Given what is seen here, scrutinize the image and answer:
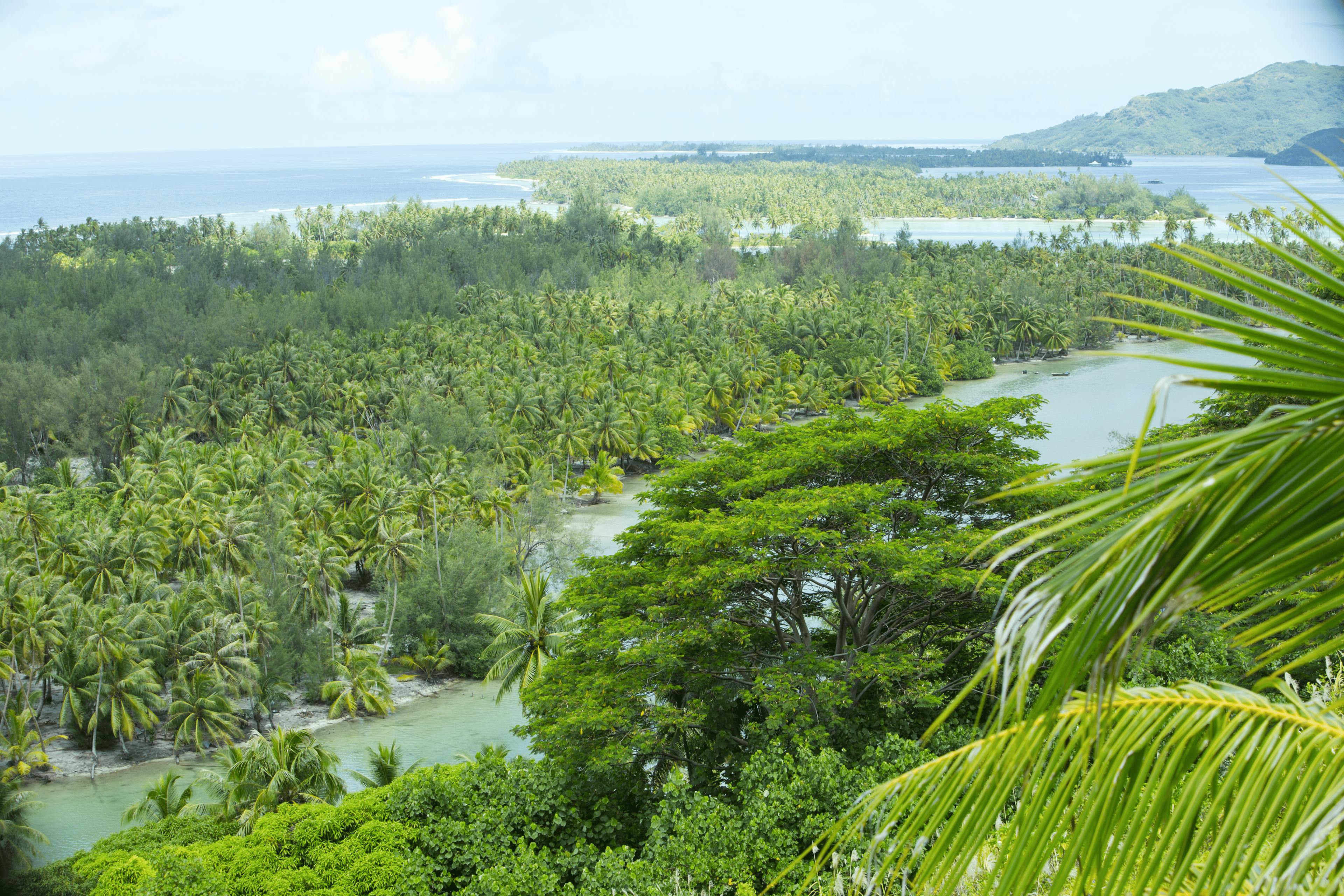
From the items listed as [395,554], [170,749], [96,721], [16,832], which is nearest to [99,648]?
[96,721]

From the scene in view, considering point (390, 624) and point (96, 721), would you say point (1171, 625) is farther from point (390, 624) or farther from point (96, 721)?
point (390, 624)

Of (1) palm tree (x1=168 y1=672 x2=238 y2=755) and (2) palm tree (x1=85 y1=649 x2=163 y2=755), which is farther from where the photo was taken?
(1) palm tree (x1=168 y1=672 x2=238 y2=755)

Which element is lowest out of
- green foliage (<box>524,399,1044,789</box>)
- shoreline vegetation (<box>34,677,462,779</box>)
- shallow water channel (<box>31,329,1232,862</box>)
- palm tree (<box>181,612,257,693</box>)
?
shoreline vegetation (<box>34,677,462,779</box>)

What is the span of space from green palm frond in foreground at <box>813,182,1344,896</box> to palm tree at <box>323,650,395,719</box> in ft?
103

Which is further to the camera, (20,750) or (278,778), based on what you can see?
(20,750)

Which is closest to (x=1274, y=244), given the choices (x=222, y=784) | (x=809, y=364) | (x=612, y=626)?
(x=612, y=626)

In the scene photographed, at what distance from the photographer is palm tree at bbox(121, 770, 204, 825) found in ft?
76.8

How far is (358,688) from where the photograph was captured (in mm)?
31297

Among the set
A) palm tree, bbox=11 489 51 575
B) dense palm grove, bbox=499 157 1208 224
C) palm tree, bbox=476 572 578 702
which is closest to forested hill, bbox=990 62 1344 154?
dense palm grove, bbox=499 157 1208 224

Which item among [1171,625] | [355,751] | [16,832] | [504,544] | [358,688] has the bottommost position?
[355,751]

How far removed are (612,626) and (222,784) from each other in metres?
11.8

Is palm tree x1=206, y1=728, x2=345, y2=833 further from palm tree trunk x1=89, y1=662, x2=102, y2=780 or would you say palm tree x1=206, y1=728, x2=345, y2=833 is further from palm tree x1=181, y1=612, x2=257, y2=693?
palm tree x1=181, y1=612, x2=257, y2=693

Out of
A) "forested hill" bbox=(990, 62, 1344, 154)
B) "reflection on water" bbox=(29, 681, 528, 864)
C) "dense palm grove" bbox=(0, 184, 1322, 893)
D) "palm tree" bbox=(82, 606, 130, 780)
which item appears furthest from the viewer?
"palm tree" bbox=(82, 606, 130, 780)

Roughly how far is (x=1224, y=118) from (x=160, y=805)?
83167 mm
